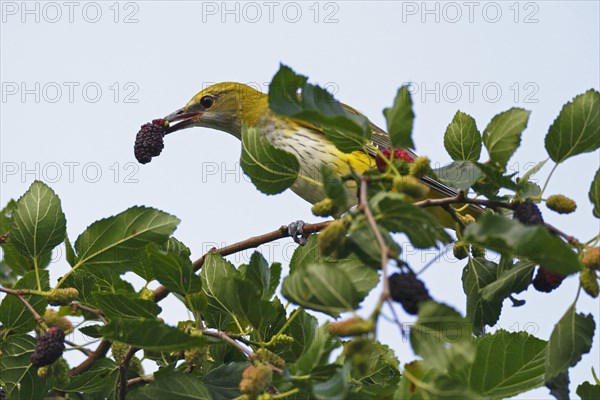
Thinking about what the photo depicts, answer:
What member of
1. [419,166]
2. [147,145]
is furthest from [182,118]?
[419,166]

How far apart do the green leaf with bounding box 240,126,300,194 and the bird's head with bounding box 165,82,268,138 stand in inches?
145

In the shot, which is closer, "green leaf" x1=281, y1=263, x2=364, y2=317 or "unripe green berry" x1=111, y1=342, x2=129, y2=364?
"green leaf" x1=281, y1=263, x2=364, y2=317

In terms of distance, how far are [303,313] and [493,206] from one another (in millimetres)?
817

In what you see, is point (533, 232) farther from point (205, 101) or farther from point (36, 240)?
point (205, 101)

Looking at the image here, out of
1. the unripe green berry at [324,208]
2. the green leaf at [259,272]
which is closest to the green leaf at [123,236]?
the green leaf at [259,272]

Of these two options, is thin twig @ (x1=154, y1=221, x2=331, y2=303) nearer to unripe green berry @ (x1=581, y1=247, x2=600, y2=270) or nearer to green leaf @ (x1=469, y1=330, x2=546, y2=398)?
green leaf @ (x1=469, y1=330, x2=546, y2=398)

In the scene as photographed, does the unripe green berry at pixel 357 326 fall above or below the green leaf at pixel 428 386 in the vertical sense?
above

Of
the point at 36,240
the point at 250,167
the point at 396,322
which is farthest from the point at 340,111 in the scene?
the point at 36,240

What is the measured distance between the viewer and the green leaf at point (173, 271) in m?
2.37

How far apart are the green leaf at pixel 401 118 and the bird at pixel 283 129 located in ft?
7.53

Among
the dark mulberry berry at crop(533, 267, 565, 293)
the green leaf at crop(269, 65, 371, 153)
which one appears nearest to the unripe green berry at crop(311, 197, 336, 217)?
the green leaf at crop(269, 65, 371, 153)

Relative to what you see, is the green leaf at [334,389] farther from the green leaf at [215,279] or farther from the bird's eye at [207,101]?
the bird's eye at [207,101]

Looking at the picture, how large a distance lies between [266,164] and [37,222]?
870mm

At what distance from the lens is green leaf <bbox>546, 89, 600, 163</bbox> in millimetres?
2357
